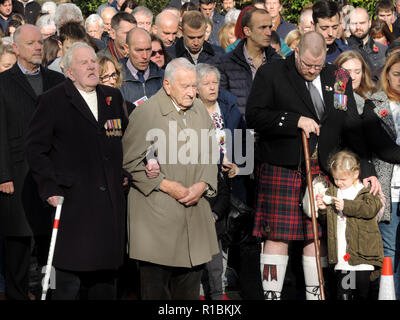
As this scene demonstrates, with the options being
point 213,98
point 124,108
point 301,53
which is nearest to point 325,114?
point 301,53

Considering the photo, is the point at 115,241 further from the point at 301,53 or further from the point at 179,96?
the point at 301,53

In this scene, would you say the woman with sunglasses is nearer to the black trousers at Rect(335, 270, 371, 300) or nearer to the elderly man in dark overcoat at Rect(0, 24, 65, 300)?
the elderly man in dark overcoat at Rect(0, 24, 65, 300)

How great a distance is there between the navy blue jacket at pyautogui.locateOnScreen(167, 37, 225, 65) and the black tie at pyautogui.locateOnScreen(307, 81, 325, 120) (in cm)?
240

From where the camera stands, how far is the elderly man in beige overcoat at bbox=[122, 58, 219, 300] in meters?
6.76

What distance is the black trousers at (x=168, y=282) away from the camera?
22.3 feet

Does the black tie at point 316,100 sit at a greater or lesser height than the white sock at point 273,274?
greater

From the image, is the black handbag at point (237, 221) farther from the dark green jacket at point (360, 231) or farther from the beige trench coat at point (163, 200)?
the beige trench coat at point (163, 200)

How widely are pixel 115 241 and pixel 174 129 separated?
945mm

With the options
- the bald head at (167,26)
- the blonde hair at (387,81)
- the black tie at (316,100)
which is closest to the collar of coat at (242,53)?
the bald head at (167,26)

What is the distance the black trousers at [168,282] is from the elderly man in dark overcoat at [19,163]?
57.1 inches

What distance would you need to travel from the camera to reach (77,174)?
6.60 m

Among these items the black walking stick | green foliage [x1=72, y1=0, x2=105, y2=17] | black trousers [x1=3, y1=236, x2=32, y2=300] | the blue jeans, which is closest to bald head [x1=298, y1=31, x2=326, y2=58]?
the black walking stick

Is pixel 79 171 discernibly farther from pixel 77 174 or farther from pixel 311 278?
pixel 311 278

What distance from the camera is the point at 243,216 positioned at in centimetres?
848
